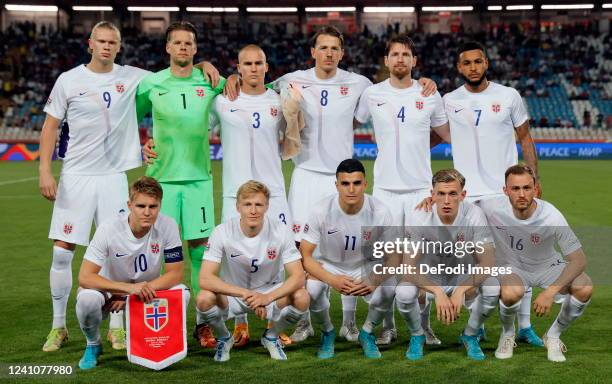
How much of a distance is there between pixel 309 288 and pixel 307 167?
1.27 metres

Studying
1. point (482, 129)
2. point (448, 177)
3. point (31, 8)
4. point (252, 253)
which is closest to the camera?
point (448, 177)

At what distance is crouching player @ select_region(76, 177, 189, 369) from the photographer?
17.8 feet

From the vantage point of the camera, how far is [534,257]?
20.1 ft

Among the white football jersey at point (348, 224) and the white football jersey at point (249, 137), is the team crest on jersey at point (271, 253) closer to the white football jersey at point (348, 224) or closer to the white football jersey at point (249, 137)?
the white football jersey at point (348, 224)

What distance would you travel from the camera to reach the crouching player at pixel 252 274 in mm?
5547

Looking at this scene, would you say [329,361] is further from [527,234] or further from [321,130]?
[321,130]

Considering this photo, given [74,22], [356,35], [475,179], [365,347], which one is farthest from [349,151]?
[74,22]

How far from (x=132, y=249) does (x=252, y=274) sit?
873 mm

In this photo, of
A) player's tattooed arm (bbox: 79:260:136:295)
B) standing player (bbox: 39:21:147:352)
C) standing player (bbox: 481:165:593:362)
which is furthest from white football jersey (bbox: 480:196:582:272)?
standing player (bbox: 39:21:147:352)

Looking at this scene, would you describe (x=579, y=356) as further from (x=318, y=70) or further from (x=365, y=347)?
(x=318, y=70)

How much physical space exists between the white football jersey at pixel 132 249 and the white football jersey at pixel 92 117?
0.72m

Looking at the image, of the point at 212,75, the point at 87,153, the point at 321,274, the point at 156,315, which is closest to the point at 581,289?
the point at 321,274

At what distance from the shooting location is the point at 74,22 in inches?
1784

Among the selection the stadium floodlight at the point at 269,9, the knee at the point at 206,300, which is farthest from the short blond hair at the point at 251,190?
the stadium floodlight at the point at 269,9
